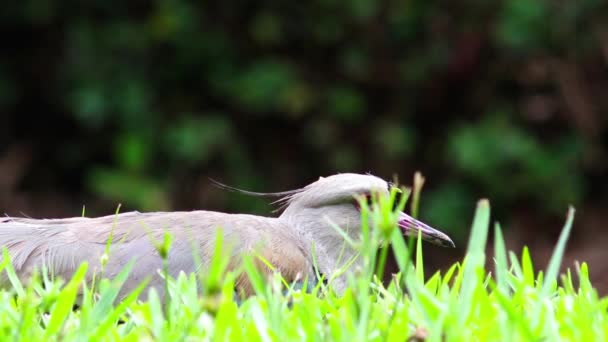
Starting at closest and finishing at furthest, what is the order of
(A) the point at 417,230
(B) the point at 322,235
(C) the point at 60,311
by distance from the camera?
1. (C) the point at 60,311
2. (A) the point at 417,230
3. (B) the point at 322,235

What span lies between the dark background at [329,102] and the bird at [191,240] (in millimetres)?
3689

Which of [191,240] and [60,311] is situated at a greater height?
[60,311]

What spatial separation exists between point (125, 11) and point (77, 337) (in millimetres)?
6016

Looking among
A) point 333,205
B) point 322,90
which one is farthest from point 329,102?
point 333,205

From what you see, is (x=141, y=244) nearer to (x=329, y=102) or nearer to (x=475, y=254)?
(x=475, y=254)

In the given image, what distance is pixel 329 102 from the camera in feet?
26.3

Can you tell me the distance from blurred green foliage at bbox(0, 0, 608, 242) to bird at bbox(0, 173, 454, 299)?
3690mm

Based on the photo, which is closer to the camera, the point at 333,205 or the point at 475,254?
the point at 475,254

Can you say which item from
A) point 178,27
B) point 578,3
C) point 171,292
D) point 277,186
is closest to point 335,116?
point 277,186

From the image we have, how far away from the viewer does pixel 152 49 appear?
8047 millimetres

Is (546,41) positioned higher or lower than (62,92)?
higher

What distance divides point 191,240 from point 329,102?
4.70 metres

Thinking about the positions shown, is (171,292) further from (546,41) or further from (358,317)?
(546,41)

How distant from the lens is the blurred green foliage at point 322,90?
7754 millimetres
